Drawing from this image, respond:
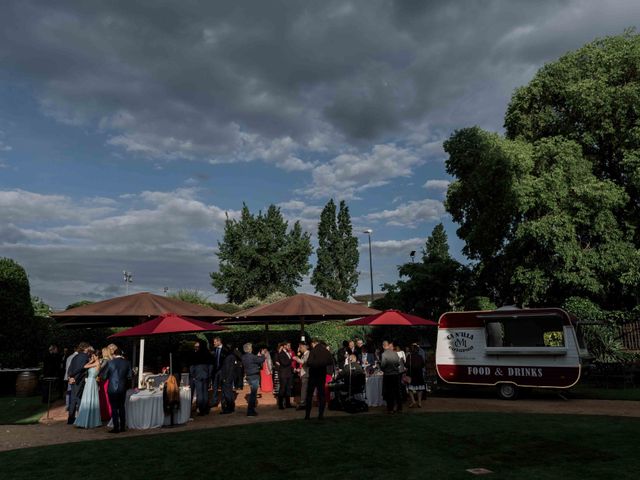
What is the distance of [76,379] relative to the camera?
11.0m

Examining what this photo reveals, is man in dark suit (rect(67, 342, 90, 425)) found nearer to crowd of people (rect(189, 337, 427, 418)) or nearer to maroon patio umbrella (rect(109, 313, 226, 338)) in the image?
maroon patio umbrella (rect(109, 313, 226, 338))

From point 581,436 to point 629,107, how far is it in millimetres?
16021

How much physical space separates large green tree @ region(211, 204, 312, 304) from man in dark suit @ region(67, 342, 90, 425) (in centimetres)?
3988

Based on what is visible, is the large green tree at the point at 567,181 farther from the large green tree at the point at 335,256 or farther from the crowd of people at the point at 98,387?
the large green tree at the point at 335,256

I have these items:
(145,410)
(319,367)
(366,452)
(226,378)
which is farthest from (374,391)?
(145,410)

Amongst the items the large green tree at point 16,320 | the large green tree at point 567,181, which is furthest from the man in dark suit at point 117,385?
the large green tree at point 567,181

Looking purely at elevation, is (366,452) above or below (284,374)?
below

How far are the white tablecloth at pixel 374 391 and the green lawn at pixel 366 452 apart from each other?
7.21ft

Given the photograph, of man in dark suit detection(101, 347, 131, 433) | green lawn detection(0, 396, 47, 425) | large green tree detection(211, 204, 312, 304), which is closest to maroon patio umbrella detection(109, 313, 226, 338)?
man in dark suit detection(101, 347, 131, 433)

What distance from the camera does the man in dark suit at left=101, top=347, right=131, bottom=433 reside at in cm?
923

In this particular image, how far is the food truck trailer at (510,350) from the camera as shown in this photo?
41.3ft

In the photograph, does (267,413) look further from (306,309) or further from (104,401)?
(104,401)

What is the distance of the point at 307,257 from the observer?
53156 mm

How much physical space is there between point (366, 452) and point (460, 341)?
7.42 meters
